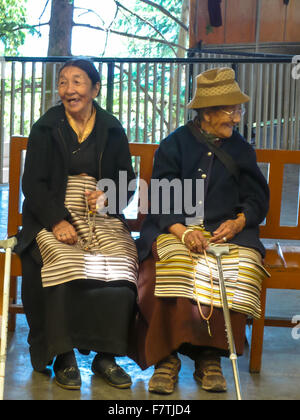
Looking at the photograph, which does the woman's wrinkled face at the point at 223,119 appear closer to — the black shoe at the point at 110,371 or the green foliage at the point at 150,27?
the black shoe at the point at 110,371

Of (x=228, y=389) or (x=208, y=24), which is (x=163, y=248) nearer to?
(x=228, y=389)

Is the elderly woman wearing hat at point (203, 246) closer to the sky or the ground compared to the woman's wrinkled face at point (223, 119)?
closer to the ground

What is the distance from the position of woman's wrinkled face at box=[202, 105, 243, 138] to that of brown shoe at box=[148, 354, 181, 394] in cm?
104

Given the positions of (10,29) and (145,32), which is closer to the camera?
(10,29)

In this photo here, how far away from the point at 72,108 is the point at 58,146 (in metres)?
0.19

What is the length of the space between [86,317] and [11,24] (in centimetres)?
1075

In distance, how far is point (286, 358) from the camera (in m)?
3.46

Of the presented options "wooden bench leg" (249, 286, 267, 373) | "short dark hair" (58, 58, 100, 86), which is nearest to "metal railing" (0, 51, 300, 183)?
"short dark hair" (58, 58, 100, 86)

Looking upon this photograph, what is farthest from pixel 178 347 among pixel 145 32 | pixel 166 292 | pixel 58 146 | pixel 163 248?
pixel 145 32

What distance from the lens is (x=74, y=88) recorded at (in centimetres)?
339

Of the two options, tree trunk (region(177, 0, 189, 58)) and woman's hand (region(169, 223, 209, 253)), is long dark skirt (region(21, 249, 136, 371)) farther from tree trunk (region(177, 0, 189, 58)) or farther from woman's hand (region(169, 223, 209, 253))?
tree trunk (region(177, 0, 189, 58))

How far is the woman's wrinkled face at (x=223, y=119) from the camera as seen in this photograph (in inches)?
132

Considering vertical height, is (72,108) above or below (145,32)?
below

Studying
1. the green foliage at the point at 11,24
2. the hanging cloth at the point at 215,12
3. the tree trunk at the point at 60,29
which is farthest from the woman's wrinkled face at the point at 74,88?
the green foliage at the point at 11,24
